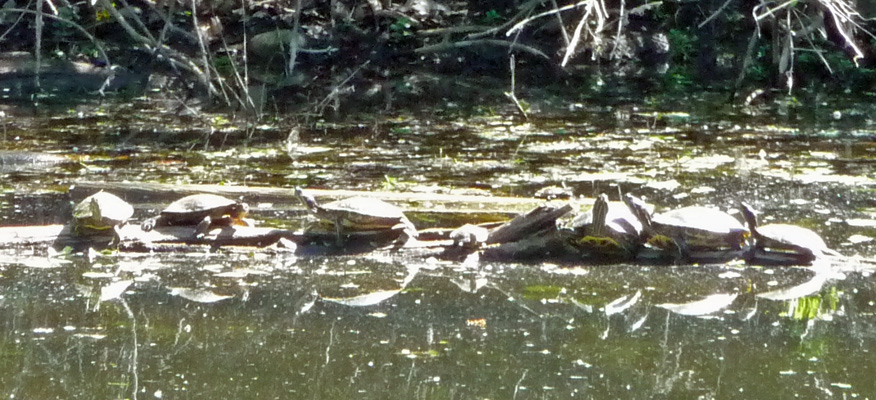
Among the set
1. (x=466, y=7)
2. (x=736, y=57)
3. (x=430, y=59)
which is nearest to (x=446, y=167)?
(x=430, y=59)

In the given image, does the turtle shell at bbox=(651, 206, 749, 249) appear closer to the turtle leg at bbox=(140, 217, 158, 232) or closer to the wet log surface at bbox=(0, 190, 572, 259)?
the wet log surface at bbox=(0, 190, 572, 259)

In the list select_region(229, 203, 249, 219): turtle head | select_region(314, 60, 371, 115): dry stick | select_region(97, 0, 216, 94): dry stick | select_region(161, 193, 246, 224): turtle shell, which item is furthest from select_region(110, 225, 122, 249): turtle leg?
select_region(314, 60, 371, 115): dry stick

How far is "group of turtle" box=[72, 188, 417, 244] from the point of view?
14.9 ft

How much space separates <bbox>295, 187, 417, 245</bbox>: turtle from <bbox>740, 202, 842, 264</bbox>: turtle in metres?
1.50

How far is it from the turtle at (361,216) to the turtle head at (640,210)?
3.17 ft

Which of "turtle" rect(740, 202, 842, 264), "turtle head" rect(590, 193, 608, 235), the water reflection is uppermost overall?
"turtle head" rect(590, 193, 608, 235)

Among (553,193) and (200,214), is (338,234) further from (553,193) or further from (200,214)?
(553,193)

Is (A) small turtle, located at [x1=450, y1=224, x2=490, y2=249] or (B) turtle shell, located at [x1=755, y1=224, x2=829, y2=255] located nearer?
(B) turtle shell, located at [x1=755, y1=224, x2=829, y2=255]

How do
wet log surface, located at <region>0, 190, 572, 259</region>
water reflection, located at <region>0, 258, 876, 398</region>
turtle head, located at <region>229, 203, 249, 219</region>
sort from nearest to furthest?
water reflection, located at <region>0, 258, 876, 398</region> < wet log surface, located at <region>0, 190, 572, 259</region> < turtle head, located at <region>229, 203, 249, 219</region>

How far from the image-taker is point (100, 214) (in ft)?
14.8

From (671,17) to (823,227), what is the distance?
9.62m

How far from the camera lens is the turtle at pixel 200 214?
4.69m

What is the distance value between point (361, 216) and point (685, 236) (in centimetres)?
140

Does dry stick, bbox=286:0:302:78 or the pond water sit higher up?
dry stick, bbox=286:0:302:78
